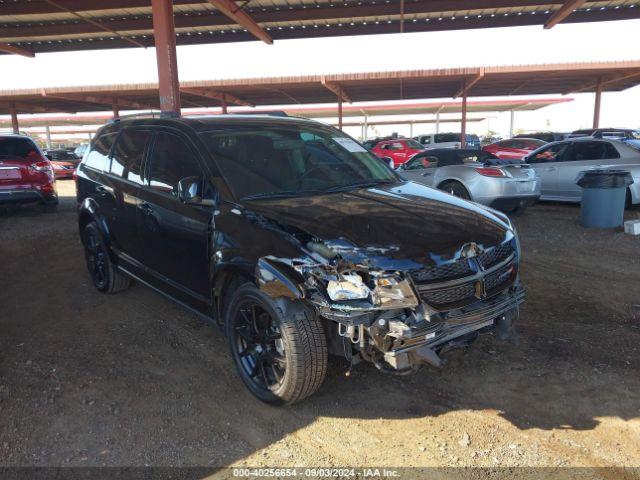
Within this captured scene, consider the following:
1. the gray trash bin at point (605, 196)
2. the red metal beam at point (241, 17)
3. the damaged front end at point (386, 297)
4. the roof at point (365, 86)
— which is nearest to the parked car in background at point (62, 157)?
the roof at point (365, 86)

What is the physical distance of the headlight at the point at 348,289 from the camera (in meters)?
2.62

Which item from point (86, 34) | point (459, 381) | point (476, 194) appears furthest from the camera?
point (86, 34)

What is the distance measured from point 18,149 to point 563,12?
12713 millimetres

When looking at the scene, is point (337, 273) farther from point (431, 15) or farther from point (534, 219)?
point (431, 15)

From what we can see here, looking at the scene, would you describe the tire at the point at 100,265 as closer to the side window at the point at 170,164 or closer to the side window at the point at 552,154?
the side window at the point at 170,164

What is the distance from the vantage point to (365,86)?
25.3 metres

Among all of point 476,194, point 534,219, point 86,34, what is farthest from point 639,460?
point 86,34

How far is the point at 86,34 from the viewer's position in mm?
13805

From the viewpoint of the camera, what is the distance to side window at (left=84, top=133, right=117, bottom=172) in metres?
4.98

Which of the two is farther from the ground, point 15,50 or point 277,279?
point 15,50

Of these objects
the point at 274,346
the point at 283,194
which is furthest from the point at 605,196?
the point at 274,346

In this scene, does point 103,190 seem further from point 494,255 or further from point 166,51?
point 166,51

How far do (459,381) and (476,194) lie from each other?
5.96m

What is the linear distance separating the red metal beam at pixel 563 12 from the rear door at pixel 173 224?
11.3 metres
